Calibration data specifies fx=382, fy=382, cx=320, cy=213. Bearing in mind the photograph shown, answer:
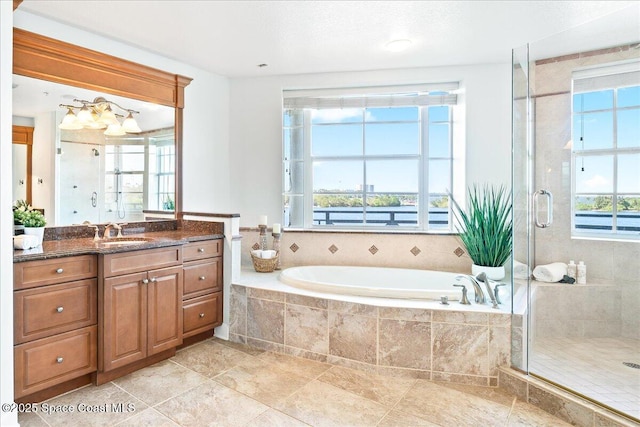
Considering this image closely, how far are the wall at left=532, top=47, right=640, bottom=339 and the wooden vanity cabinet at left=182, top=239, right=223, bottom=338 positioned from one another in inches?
91.1

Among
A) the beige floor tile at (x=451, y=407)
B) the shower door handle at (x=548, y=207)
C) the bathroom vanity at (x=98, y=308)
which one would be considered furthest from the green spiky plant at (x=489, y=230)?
the bathroom vanity at (x=98, y=308)

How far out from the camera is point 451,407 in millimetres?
2062

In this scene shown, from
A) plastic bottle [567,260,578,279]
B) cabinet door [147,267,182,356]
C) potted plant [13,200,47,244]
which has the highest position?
potted plant [13,200,47,244]

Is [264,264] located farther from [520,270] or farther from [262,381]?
[520,270]

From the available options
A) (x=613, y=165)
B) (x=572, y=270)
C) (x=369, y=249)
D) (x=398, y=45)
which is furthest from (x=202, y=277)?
(x=613, y=165)

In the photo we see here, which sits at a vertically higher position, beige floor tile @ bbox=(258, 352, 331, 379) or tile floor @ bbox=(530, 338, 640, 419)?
tile floor @ bbox=(530, 338, 640, 419)

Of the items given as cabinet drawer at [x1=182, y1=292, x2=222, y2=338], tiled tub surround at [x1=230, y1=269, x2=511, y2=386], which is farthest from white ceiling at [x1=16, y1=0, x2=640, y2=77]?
cabinet drawer at [x1=182, y1=292, x2=222, y2=338]

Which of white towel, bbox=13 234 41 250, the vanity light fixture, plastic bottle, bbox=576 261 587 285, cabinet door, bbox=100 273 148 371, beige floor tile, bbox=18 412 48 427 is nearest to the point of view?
beige floor tile, bbox=18 412 48 427

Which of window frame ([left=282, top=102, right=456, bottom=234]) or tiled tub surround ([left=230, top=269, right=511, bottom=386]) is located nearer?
tiled tub surround ([left=230, top=269, right=511, bottom=386])

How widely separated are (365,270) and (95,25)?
2.79 meters

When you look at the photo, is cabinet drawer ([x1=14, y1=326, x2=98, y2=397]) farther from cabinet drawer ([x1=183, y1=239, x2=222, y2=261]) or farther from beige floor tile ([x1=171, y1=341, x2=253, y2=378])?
cabinet drawer ([x1=183, y1=239, x2=222, y2=261])

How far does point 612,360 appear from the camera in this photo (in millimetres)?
2207

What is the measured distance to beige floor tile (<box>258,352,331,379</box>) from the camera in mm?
2479

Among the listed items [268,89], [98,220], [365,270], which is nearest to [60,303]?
[98,220]
